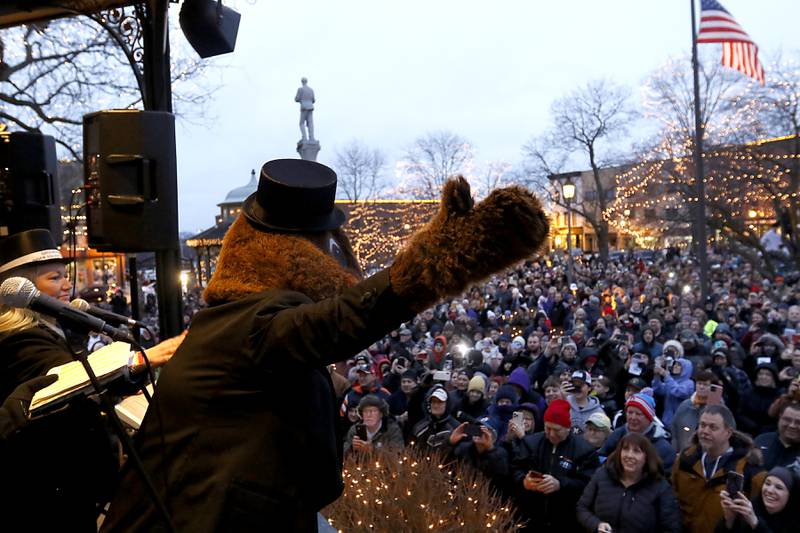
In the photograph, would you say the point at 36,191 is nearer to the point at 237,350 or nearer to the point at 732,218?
the point at 237,350

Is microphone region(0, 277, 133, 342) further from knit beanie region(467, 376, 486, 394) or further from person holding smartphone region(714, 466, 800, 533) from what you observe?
knit beanie region(467, 376, 486, 394)

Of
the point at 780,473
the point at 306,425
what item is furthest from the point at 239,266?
the point at 780,473

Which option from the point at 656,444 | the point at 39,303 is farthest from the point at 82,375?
the point at 656,444

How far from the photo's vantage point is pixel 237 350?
1691 mm

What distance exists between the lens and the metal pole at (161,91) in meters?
4.25

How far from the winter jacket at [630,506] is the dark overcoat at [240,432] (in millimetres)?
3248

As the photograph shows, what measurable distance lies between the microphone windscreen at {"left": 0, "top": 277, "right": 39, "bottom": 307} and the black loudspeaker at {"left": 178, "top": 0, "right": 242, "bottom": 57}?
10.4 ft

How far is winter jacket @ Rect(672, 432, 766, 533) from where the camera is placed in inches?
176

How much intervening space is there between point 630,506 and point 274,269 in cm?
362

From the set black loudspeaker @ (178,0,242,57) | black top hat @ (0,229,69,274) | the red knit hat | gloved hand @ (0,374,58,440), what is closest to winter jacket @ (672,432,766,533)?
the red knit hat

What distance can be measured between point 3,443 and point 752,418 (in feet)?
25.3

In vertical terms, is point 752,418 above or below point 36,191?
below

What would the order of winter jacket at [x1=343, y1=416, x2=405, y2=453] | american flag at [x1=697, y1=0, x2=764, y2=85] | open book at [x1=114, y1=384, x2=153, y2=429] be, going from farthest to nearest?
1. american flag at [x1=697, y1=0, x2=764, y2=85]
2. winter jacket at [x1=343, y1=416, x2=405, y2=453]
3. open book at [x1=114, y1=384, x2=153, y2=429]

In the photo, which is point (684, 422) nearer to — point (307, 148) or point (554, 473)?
point (554, 473)
